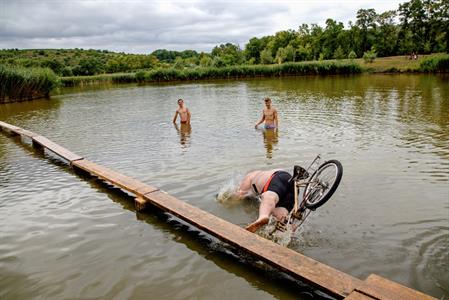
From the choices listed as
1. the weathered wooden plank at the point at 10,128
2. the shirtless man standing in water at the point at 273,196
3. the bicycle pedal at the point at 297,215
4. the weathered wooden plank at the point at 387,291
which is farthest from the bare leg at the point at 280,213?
the weathered wooden plank at the point at 10,128

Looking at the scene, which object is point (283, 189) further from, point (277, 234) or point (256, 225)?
point (256, 225)

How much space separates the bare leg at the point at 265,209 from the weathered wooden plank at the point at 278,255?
0.23 metres

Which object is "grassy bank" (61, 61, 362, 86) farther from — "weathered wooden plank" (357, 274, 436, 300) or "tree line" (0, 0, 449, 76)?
"weathered wooden plank" (357, 274, 436, 300)

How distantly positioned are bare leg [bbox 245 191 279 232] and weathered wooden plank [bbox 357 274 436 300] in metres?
1.84

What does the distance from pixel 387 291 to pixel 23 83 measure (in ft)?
118

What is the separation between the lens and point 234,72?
2360 inches

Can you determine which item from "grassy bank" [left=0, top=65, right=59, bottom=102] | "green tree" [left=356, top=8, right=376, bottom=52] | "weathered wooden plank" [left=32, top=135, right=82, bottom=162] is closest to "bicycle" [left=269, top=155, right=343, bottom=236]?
"weathered wooden plank" [left=32, top=135, right=82, bottom=162]

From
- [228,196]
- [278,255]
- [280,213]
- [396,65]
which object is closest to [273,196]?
[280,213]

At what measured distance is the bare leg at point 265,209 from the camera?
17.3 feet

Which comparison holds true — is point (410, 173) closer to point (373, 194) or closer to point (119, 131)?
point (373, 194)

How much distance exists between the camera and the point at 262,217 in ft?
17.8

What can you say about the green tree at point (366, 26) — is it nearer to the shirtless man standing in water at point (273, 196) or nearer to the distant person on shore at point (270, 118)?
the distant person on shore at point (270, 118)

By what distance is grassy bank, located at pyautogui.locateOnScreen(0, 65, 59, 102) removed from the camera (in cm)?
3111

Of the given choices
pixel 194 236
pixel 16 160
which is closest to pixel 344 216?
pixel 194 236
